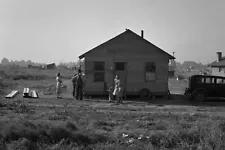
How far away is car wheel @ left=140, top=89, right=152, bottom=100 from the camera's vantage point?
23.1 meters

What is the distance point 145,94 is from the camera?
75.9 feet

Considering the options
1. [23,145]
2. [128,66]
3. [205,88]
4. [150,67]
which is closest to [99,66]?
[128,66]

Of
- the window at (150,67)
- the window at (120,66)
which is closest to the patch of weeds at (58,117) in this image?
the window at (120,66)

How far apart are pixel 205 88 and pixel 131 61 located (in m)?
6.03

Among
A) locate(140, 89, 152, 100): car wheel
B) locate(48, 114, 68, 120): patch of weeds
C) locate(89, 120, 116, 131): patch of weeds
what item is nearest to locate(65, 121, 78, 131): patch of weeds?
locate(89, 120, 116, 131): patch of weeds

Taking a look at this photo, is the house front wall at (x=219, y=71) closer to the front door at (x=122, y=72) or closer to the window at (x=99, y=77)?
the front door at (x=122, y=72)

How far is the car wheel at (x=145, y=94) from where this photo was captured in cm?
2308

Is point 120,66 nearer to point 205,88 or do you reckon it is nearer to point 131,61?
point 131,61

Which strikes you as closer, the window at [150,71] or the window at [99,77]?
the window at [99,77]

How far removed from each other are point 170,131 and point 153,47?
12755mm

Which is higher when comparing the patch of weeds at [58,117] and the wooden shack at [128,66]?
the wooden shack at [128,66]

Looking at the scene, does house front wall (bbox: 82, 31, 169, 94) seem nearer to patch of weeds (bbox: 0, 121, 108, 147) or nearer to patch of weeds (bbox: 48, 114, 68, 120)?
patch of weeds (bbox: 48, 114, 68, 120)

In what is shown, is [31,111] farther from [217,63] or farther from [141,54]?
[217,63]

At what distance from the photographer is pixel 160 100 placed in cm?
2262
